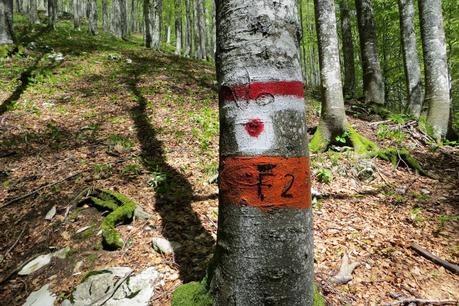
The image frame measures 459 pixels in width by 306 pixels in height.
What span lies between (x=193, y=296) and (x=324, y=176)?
3500 mm

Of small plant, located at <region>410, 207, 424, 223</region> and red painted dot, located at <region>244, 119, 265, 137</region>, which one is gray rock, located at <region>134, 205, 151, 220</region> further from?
small plant, located at <region>410, 207, 424, 223</region>

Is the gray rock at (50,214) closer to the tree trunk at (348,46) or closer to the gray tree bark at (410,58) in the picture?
the gray tree bark at (410,58)

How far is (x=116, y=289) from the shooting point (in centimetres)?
276

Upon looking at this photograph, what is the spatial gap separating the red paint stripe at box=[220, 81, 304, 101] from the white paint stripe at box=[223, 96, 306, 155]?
2 cm

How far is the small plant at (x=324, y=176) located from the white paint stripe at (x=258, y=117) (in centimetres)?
368

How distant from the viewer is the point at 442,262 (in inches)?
125

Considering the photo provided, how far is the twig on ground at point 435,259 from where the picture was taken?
10.2 ft

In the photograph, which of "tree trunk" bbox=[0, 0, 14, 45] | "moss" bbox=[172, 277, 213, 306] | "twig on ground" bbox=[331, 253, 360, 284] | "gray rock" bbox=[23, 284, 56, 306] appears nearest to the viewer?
"moss" bbox=[172, 277, 213, 306]

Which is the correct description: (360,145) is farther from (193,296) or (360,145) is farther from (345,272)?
(193,296)

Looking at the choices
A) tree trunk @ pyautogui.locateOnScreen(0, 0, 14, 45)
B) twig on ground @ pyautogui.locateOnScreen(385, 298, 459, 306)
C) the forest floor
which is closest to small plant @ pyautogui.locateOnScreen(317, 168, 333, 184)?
the forest floor

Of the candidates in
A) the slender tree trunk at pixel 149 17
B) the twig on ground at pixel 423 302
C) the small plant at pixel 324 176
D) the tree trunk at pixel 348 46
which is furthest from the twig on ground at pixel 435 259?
the slender tree trunk at pixel 149 17

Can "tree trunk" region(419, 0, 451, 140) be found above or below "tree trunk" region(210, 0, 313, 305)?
above

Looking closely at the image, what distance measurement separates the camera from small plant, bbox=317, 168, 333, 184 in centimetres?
496

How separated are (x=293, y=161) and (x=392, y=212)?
3.41 meters
